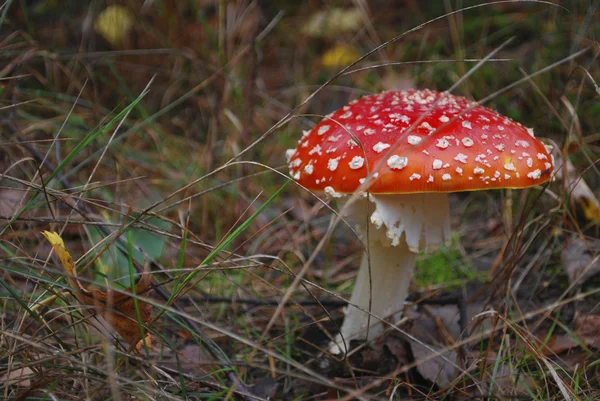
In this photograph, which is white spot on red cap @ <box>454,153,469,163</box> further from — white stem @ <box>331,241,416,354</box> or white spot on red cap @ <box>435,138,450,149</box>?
white stem @ <box>331,241,416,354</box>

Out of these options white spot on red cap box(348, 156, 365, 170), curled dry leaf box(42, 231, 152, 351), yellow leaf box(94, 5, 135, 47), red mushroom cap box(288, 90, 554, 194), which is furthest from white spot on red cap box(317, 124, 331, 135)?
yellow leaf box(94, 5, 135, 47)

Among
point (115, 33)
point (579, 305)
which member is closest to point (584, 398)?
point (579, 305)

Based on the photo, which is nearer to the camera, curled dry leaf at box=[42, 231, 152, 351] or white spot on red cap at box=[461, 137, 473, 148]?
curled dry leaf at box=[42, 231, 152, 351]

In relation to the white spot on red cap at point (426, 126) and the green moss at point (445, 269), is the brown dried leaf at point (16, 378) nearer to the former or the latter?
the white spot on red cap at point (426, 126)

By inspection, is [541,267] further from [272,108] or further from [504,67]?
[272,108]

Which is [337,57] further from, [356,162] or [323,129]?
[356,162]
